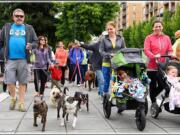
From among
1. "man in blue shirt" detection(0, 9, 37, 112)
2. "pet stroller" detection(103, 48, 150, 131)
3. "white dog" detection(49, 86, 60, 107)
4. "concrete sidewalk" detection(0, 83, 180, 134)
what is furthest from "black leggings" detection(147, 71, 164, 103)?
"man in blue shirt" detection(0, 9, 37, 112)

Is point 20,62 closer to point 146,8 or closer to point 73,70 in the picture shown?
point 73,70

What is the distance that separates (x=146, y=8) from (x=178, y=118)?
9292cm

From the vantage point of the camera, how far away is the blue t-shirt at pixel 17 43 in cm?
1009

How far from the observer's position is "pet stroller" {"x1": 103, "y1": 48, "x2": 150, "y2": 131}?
27.3 feet

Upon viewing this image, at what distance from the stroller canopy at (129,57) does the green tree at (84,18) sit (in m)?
40.3

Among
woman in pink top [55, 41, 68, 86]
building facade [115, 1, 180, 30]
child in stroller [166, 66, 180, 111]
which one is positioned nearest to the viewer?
child in stroller [166, 66, 180, 111]

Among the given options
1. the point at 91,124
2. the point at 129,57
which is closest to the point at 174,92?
the point at 129,57

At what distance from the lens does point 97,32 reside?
164ft

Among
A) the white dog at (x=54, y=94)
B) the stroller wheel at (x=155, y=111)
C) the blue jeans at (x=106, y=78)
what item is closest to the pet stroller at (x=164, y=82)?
the stroller wheel at (x=155, y=111)

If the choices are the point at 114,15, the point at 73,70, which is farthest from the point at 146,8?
the point at 73,70

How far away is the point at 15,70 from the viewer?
1019 cm

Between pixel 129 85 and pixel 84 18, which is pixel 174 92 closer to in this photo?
pixel 129 85

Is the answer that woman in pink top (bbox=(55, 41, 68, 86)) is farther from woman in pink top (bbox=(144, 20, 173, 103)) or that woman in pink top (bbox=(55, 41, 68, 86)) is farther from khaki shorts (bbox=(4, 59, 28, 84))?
woman in pink top (bbox=(144, 20, 173, 103))

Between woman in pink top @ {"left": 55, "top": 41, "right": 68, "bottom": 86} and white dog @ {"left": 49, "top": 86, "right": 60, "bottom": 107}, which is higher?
woman in pink top @ {"left": 55, "top": 41, "right": 68, "bottom": 86}
